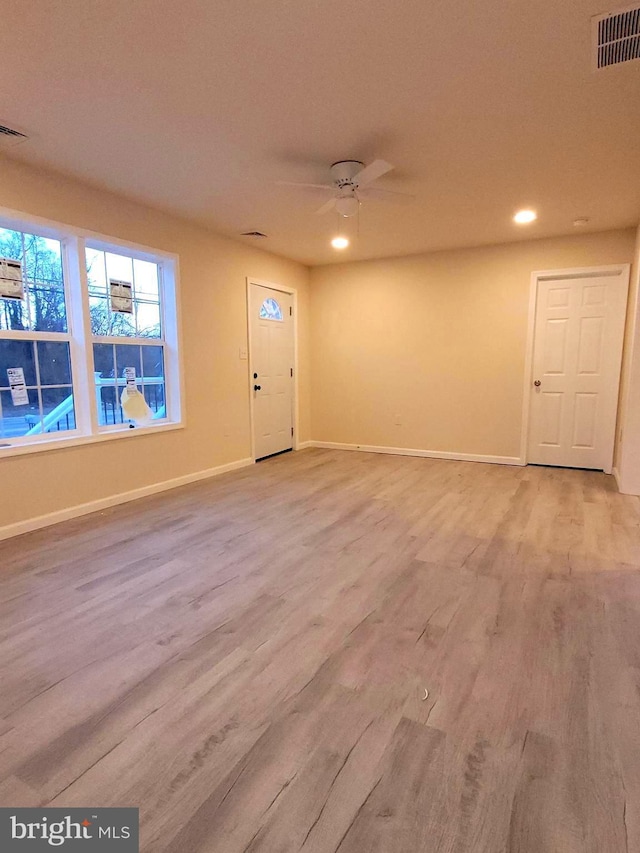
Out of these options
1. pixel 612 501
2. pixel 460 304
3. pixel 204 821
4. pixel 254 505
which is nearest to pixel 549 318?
pixel 460 304

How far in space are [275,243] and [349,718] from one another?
4803 mm

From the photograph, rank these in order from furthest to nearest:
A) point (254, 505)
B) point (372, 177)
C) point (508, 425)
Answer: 1. point (508, 425)
2. point (254, 505)
3. point (372, 177)

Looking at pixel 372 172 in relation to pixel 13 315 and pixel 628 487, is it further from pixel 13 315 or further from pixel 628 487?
pixel 628 487

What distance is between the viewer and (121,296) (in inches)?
156

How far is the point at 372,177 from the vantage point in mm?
2928

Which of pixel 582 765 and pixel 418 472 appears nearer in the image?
pixel 582 765

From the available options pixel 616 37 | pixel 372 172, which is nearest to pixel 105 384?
pixel 372 172

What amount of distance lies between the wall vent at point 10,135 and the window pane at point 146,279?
1.34 meters

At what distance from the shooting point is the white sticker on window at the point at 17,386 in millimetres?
3219

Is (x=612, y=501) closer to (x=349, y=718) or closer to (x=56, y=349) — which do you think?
(x=349, y=718)

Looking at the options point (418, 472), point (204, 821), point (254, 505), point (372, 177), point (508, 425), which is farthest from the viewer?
point (508, 425)

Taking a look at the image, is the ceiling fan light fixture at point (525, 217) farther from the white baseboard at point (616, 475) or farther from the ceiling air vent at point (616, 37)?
the white baseboard at point (616, 475)

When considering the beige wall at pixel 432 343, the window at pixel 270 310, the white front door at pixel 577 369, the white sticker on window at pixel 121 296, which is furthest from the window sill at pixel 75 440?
the white front door at pixel 577 369

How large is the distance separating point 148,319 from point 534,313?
13.7ft
